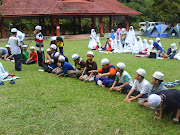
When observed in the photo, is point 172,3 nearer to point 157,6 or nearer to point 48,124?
point 157,6

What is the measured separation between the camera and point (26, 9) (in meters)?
18.8

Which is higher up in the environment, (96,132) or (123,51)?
(123,51)

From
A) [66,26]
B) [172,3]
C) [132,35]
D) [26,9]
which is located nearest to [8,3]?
[26,9]

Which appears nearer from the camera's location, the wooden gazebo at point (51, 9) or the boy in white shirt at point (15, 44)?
the boy in white shirt at point (15, 44)

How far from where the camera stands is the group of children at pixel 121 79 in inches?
115

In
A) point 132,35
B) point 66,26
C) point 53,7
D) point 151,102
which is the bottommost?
point 151,102

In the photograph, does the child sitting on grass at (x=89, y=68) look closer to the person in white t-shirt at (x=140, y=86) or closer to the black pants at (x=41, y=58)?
the person in white t-shirt at (x=140, y=86)

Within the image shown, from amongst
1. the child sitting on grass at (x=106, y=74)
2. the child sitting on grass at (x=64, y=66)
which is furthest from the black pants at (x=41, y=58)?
the child sitting on grass at (x=106, y=74)

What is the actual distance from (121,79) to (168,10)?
1001 inches

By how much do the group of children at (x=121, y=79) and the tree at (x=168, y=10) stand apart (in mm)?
23242

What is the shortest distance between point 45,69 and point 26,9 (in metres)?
14.4

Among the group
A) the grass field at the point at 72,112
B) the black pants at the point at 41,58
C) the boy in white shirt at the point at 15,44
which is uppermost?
the boy in white shirt at the point at 15,44

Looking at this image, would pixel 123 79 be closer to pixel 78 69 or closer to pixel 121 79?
pixel 121 79

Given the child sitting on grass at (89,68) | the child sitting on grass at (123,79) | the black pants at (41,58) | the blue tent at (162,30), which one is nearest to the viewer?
the child sitting on grass at (123,79)
